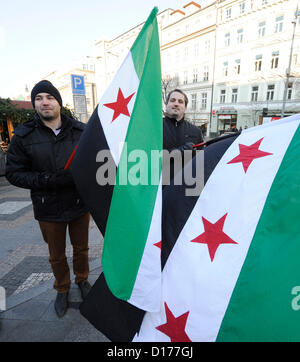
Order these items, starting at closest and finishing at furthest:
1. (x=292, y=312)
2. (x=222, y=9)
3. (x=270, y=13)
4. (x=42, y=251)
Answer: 1. (x=292, y=312)
2. (x=42, y=251)
3. (x=270, y=13)
4. (x=222, y=9)

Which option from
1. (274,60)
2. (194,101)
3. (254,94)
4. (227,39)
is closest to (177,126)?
(254,94)

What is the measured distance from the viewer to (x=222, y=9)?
76.1 ft

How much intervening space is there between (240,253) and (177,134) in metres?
1.77

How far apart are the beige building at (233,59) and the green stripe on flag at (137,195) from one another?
19034mm

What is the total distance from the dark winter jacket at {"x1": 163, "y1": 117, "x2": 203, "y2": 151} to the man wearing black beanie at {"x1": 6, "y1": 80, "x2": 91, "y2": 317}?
3.11 ft

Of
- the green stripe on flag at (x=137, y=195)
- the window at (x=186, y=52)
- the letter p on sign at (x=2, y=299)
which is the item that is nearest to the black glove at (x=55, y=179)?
the green stripe on flag at (x=137, y=195)

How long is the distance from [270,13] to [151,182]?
87.5 ft

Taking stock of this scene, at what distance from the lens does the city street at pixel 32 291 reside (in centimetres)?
189

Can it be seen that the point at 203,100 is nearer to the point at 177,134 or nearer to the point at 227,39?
the point at 227,39

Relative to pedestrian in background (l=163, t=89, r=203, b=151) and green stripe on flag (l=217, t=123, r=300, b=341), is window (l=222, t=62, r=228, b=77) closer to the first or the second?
pedestrian in background (l=163, t=89, r=203, b=151)

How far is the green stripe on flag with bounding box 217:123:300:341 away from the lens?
A: 863 millimetres

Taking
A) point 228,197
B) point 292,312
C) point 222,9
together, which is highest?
point 222,9
